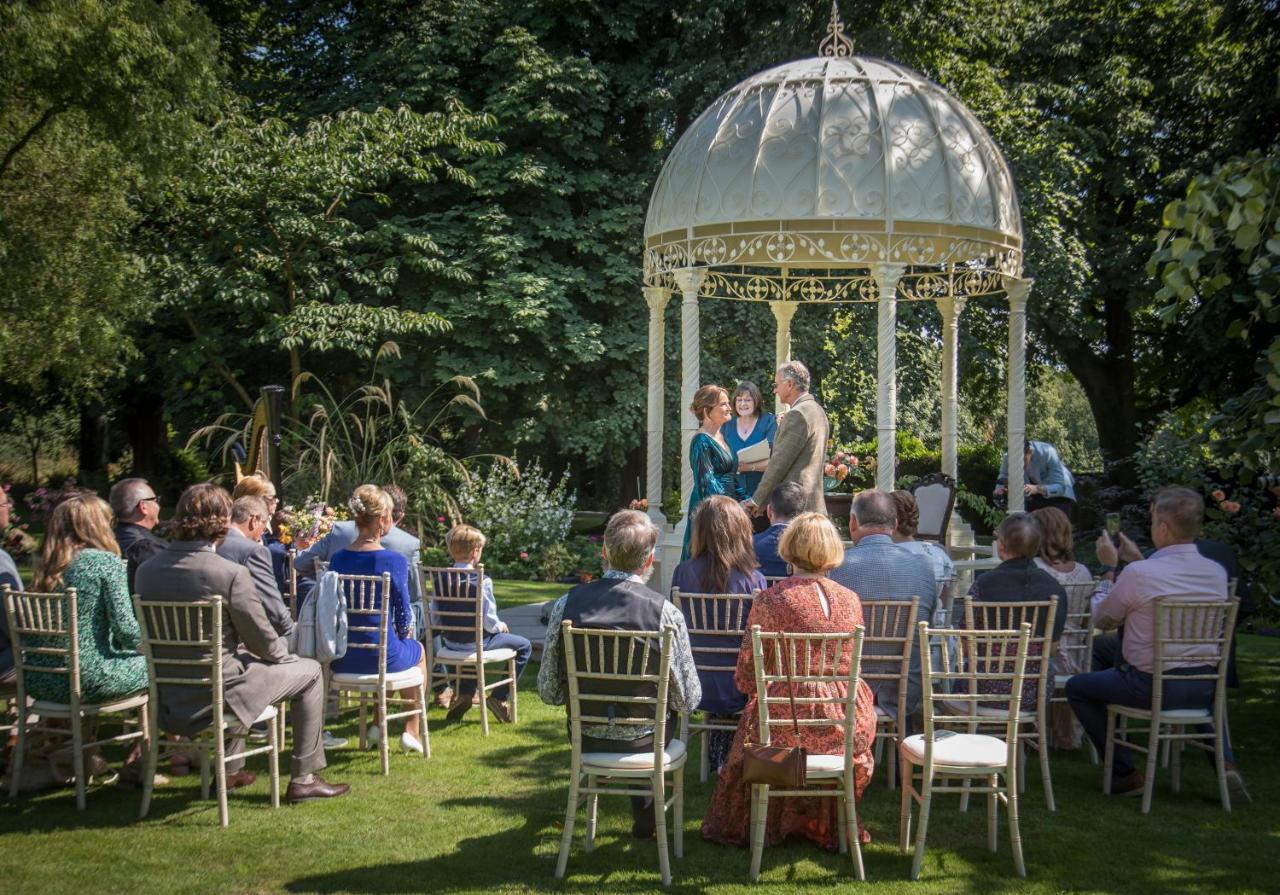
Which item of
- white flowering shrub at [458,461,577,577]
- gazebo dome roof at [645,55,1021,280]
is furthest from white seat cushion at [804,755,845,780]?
white flowering shrub at [458,461,577,577]

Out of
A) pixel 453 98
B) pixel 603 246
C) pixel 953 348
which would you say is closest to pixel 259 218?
pixel 453 98

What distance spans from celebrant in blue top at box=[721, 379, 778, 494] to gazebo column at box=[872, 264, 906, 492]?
103cm

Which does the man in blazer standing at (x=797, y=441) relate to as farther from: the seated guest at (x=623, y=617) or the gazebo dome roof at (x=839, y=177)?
the seated guest at (x=623, y=617)

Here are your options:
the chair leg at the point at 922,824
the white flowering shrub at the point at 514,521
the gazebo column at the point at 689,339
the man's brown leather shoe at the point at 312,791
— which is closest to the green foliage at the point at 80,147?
the white flowering shrub at the point at 514,521

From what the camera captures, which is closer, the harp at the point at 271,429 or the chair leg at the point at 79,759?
the chair leg at the point at 79,759

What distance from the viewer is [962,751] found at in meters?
5.52

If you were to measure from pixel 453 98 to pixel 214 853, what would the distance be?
1464 cm

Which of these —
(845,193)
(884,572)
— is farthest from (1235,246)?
(845,193)

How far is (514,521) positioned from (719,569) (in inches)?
418

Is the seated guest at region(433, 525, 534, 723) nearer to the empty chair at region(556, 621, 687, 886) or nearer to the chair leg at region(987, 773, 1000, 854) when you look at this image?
the empty chair at region(556, 621, 687, 886)

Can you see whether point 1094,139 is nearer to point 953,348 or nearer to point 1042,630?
point 953,348

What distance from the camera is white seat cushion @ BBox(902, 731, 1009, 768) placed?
5.43 metres

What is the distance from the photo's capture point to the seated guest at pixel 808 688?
5.42 metres

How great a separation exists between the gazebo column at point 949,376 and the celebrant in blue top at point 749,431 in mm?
3068
